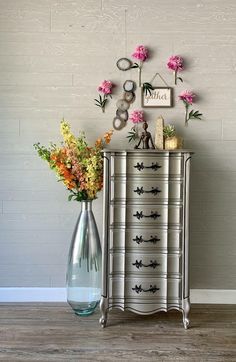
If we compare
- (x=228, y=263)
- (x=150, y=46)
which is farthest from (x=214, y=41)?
(x=228, y=263)

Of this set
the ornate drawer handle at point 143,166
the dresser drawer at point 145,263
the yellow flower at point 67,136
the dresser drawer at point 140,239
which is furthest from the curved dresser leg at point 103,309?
the yellow flower at point 67,136

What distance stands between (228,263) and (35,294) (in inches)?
57.4

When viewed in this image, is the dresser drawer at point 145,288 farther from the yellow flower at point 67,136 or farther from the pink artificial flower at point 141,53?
the pink artificial flower at point 141,53

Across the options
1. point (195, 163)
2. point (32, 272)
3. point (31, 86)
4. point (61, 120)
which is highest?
point (31, 86)

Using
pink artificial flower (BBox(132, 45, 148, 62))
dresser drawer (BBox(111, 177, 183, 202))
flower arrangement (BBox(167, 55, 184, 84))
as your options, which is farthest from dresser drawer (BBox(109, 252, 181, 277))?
pink artificial flower (BBox(132, 45, 148, 62))

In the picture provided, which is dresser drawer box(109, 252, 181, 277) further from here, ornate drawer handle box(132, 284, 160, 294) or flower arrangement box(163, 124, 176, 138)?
flower arrangement box(163, 124, 176, 138)

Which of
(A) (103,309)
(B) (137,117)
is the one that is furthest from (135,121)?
(A) (103,309)

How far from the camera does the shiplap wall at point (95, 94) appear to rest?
2594mm

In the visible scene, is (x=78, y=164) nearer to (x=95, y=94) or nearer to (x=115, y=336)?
(x=95, y=94)

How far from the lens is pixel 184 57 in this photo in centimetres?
260

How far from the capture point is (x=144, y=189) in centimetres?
221

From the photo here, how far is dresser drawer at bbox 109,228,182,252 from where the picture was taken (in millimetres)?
2232

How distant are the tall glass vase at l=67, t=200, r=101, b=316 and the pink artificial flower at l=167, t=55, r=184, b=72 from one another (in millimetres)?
1132

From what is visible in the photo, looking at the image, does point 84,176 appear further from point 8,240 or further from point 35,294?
point 35,294
